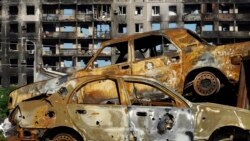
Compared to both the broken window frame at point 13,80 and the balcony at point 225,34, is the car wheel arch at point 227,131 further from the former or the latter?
the broken window frame at point 13,80

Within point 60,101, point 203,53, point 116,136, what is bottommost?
point 116,136

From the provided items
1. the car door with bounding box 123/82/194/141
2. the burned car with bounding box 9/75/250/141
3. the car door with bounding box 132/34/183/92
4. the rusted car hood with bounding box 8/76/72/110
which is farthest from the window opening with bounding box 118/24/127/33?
the car door with bounding box 123/82/194/141

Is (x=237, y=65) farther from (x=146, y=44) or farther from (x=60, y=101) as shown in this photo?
(x=60, y=101)

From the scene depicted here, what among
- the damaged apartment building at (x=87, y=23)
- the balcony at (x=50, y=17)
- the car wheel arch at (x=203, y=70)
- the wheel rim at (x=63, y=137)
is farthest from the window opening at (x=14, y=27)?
the wheel rim at (x=63, y=137)

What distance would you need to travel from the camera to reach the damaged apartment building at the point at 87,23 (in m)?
71.7

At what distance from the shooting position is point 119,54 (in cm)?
1075

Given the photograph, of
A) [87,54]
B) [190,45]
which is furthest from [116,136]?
[87,54]

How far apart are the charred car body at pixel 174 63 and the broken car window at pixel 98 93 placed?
87 cm

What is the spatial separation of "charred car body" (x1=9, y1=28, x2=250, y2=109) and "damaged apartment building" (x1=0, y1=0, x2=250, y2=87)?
2401 inches

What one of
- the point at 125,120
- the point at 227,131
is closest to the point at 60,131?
the point at 125,120

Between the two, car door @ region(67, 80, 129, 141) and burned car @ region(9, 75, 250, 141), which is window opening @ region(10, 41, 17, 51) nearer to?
burned car @ region(9, 75, 250, 141)

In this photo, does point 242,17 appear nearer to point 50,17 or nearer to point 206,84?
point 50,17

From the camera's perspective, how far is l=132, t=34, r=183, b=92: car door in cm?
980

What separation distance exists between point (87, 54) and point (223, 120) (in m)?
63.7
